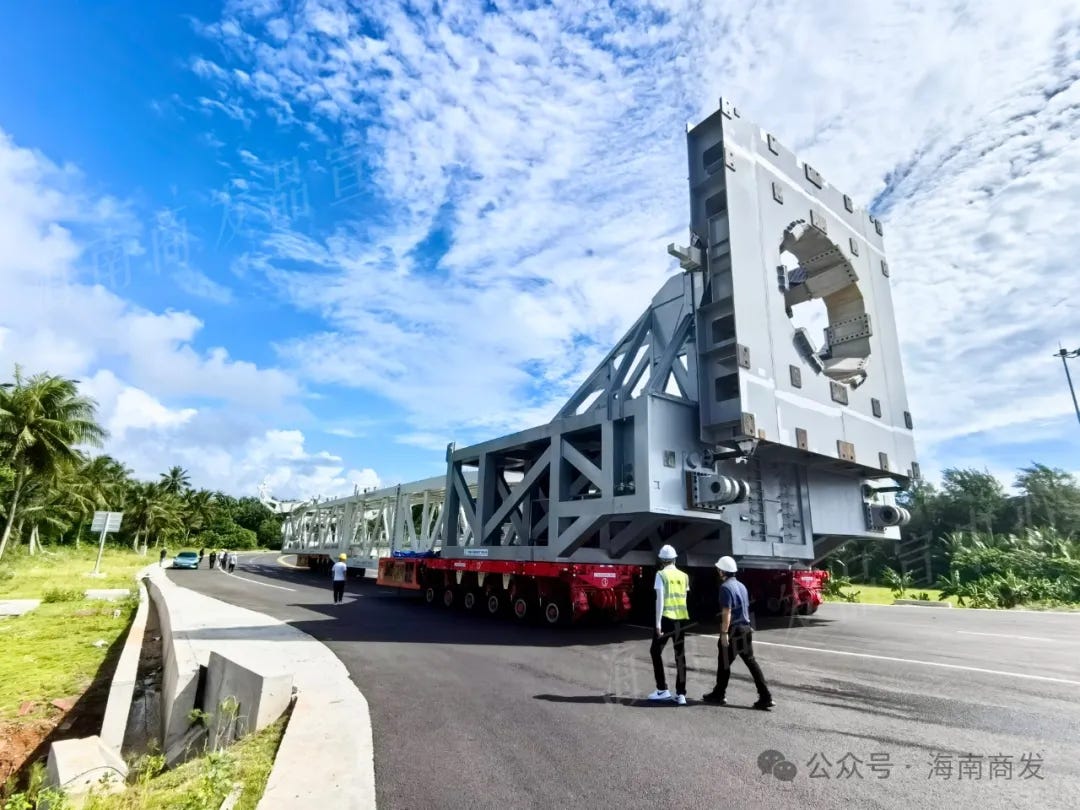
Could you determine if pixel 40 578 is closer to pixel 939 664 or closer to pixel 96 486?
pixel 96 486

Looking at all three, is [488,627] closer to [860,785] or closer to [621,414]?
[621,414]

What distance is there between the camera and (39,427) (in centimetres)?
2906

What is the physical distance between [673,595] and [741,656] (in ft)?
2.93

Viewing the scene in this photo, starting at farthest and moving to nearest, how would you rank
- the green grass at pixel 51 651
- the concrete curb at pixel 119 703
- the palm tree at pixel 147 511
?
the palm tree at pixel 147 511
the green grass at pixel 51 651
the concrete curb at pixel 119 703

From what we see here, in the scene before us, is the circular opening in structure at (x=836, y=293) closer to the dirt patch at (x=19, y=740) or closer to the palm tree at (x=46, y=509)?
the dirt patch at (x=19, y=740)

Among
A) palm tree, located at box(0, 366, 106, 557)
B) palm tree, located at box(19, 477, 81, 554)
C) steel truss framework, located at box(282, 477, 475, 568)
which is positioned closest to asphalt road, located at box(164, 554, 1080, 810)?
steel truss framework, located at box(282, 477, 475, 568)

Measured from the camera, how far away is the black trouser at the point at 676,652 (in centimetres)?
595

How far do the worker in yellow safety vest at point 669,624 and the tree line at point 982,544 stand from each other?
19.4 meters

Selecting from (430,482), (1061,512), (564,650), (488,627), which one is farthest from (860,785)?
(1061,512)

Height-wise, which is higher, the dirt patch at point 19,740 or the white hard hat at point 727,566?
the white hard hat at point 727,566

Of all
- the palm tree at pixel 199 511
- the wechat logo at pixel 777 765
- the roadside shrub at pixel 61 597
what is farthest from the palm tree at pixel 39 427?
the palm tree at pixel 199 511

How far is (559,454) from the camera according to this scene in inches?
511

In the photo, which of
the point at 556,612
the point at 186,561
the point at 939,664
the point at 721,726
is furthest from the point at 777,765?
the point at 186,561

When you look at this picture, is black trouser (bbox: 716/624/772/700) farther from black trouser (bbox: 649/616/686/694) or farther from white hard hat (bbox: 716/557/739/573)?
white hard hat (bbox: 716/557/739/573)
